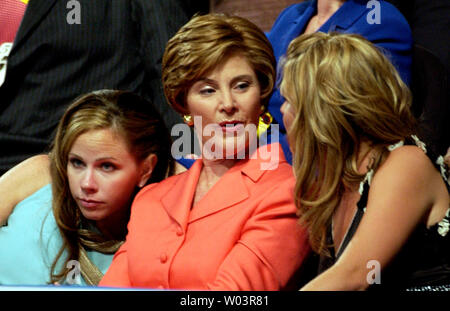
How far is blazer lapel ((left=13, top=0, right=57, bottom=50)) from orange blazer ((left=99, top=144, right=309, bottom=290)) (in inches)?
32.0

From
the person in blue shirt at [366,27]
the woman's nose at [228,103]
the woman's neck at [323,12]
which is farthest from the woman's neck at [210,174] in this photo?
the woman's neck at [323,12]

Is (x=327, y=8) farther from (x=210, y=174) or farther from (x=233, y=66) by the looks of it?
(x=210, y=174)

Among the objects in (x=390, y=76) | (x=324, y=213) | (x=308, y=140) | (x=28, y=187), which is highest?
(x=390, y=76)

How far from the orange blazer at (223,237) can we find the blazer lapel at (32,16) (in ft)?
2.66

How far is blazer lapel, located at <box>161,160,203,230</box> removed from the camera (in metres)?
1.42

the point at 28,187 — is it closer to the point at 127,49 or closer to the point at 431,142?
the point at 127,49

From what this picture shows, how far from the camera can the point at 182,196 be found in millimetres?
1459

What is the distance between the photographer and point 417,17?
1939 mm

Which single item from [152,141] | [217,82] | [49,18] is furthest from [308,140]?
[49,18]

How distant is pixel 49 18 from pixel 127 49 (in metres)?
0.25

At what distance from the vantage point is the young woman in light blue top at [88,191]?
1.58 metres

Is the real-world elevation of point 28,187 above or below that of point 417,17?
below

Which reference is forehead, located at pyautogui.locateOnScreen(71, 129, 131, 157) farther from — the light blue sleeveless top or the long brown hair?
the light blue sleeveless top
